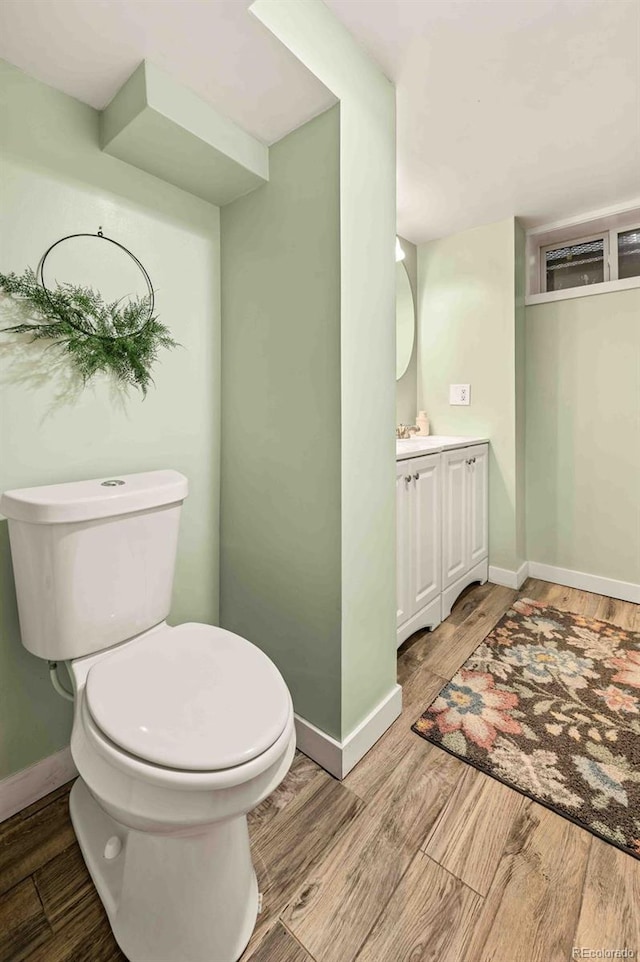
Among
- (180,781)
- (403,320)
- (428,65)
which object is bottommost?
(180,781)

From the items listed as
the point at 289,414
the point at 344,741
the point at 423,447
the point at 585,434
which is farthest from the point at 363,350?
the point at 585,434

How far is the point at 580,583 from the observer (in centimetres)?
256

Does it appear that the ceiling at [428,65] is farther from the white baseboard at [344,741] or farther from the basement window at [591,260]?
the white baseboard at [344,741]

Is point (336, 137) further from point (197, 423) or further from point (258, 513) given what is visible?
point (258, 513)

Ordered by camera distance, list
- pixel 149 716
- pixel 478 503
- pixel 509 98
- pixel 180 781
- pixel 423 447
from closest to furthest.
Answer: pixel 180 781 < pixel 149 716 < pixel 509 98 < pixel 423 447 < pixel 478 503

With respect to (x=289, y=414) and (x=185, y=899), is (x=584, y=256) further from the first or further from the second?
(x=185, y=899)

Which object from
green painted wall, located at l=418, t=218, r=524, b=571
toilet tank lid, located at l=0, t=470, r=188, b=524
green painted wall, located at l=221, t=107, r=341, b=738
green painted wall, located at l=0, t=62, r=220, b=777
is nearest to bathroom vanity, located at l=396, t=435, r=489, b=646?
green painted wall, located at l=418, t=218, r=524, b=571

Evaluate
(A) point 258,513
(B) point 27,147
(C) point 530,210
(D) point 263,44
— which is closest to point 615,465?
(C) point 530,210

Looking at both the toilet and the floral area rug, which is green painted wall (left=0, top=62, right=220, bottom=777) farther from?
the floral area rug

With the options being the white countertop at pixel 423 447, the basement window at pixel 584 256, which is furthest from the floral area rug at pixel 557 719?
the basement window at pixel 584 256

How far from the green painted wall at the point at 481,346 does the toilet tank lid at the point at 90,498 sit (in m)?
1.95

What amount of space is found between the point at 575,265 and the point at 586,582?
1882mm

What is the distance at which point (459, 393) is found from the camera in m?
2.64

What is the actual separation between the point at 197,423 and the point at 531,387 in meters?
2.08
